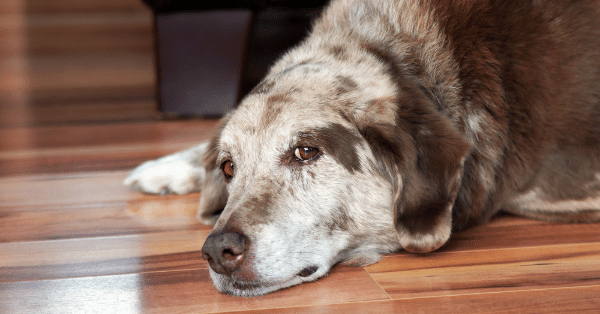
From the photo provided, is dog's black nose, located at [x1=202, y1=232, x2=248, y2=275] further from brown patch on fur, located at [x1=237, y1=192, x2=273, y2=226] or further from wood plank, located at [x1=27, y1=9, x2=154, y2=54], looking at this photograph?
wood plank, located at [x1=27, y1=9, x2=154, y2=54]

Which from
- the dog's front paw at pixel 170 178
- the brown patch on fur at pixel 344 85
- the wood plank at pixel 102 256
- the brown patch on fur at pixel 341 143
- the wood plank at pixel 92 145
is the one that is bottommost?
the wood plank at pixel 92 145

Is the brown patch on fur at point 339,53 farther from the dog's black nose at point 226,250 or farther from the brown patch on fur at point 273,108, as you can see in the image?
the dog's black nose at point 226,250

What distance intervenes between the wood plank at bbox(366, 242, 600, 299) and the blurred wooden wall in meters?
5.45

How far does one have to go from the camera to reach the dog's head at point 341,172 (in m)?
1.51

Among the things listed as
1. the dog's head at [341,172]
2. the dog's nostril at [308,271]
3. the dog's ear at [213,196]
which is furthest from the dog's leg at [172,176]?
the dog's nostril at [308,271]

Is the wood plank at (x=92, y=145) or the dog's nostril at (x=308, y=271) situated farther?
the wood plank at (x=92, y=145)

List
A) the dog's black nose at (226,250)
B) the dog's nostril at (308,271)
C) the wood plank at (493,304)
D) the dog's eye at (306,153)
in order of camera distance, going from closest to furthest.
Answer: the wood plank at (493,304) < the dog's black nose at (226,250) < the dog's nostril at (308,271) < the dog's eye at (306,153)

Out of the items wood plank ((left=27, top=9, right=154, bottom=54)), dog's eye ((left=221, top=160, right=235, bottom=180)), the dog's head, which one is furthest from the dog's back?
wood plank ((left=27, top=9, right=154, bottom=54))

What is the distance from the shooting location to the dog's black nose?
1.36 m

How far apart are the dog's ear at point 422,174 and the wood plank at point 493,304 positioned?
26 centimetres

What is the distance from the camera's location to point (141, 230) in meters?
1.98

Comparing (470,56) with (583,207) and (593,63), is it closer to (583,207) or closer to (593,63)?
(593,63)

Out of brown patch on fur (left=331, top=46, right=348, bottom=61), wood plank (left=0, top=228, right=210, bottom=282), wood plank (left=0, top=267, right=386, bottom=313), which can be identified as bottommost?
wood plank (left=0, top=228, right=210, bottom=282)

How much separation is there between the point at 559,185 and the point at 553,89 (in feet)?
1.07
